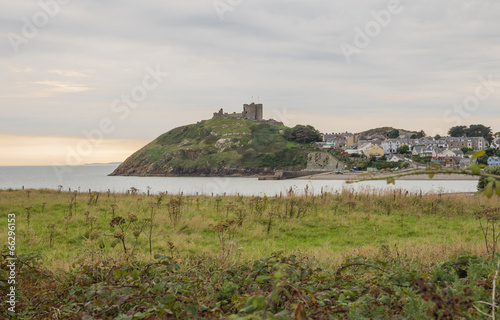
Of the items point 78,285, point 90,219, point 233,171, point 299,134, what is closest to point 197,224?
point 90,219

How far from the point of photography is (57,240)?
36.7 feet

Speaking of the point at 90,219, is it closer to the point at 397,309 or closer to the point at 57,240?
the point at 57,240

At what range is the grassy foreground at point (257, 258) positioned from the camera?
3127 mm

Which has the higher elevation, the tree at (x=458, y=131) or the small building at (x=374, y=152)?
the tree at (x=458, y=131)

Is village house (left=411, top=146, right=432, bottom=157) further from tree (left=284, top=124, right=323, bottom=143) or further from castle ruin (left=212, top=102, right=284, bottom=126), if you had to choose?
castle ruin (left=212, top=102, right=284, bottom=126)

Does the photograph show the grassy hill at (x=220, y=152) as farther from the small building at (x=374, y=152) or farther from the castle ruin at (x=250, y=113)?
the small building at (x=374, y=152)

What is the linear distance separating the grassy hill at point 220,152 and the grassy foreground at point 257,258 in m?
109

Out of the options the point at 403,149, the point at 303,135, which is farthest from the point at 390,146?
the point at 303,135

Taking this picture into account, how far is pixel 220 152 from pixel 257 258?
133m

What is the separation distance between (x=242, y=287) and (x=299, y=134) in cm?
14088

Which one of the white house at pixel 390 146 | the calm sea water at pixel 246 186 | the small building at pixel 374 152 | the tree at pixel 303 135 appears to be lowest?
the calm sea water at pixel 246 186

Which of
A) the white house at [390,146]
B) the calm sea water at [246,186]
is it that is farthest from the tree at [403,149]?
the calm sea water at [246,186]

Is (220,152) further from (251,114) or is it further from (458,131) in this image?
(458,131)

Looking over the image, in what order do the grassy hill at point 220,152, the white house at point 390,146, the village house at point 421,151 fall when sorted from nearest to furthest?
the village house at point 421,151
the grassy hill at point 220,152
the white house at point 390,146
